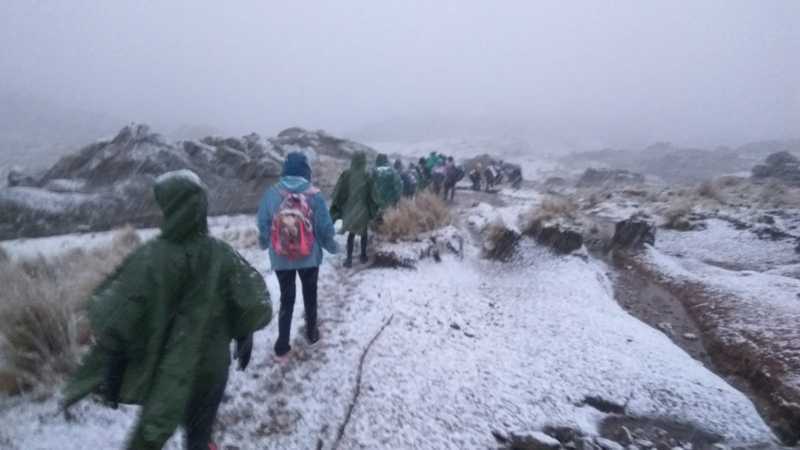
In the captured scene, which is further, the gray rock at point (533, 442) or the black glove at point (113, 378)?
the gray rock at point (533, 442)

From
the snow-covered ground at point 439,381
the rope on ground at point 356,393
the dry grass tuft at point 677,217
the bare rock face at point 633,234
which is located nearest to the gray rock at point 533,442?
the snow-covered ground at point 439,381

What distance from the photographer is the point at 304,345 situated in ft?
14.6

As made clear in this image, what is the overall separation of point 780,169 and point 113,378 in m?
38.1

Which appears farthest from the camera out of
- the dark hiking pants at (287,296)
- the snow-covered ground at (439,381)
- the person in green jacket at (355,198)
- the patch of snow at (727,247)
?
the patch of snow at (727,247)

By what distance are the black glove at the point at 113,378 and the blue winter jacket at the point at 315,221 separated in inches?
74.6

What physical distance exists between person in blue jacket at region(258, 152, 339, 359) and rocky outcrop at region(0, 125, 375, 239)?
583 cm

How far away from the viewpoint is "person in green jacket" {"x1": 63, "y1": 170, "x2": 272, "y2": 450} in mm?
2003

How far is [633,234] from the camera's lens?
30.2ft

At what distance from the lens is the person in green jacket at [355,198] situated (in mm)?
6371

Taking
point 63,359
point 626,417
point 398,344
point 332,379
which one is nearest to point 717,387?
point 626,417

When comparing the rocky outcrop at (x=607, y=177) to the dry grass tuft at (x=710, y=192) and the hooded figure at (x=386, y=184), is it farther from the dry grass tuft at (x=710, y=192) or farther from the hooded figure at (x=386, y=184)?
the hooded figure at (x=386, y=184)

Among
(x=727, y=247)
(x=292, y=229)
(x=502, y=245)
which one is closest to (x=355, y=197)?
(x=292, y=229)

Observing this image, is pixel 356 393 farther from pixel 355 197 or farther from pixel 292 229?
pixel 355 197

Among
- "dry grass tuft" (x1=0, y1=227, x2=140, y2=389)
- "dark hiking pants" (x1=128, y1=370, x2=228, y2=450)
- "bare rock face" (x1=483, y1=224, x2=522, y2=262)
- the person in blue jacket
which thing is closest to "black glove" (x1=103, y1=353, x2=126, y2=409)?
"dark hiking pants" (x1=128, y1=370, x2=228, y2=450)
